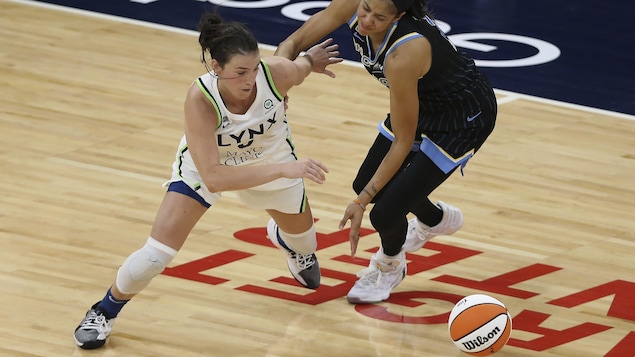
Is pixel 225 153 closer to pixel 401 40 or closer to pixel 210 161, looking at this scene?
pixel 210 161

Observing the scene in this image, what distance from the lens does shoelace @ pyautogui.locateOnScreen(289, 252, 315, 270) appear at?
529 cm

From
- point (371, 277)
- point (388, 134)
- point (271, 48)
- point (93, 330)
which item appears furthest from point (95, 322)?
point (271, 48)

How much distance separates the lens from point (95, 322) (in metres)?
4.68

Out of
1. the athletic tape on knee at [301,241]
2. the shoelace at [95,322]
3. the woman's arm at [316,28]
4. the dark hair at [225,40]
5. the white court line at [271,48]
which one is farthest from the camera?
the white court line at [271,48]

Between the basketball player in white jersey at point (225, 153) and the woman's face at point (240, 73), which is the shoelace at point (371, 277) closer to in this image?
the basketball player in white jersey at point (225, 153)

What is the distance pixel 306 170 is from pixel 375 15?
70 centimetres

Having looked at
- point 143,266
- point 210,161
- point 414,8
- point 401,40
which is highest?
point 414,8

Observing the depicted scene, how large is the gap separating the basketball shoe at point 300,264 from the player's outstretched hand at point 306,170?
0.96m

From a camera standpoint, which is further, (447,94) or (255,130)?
(447,94)

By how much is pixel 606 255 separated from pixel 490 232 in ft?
2.06

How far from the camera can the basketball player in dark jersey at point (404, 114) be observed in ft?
15.1

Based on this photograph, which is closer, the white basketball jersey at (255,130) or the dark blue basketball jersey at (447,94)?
the white basketball jersey at (255,130)

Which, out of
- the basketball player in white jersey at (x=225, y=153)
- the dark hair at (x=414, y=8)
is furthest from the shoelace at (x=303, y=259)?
the dark hair at (x=414, y=8)

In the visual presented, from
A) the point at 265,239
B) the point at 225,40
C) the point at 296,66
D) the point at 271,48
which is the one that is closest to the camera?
the point at 225,40
